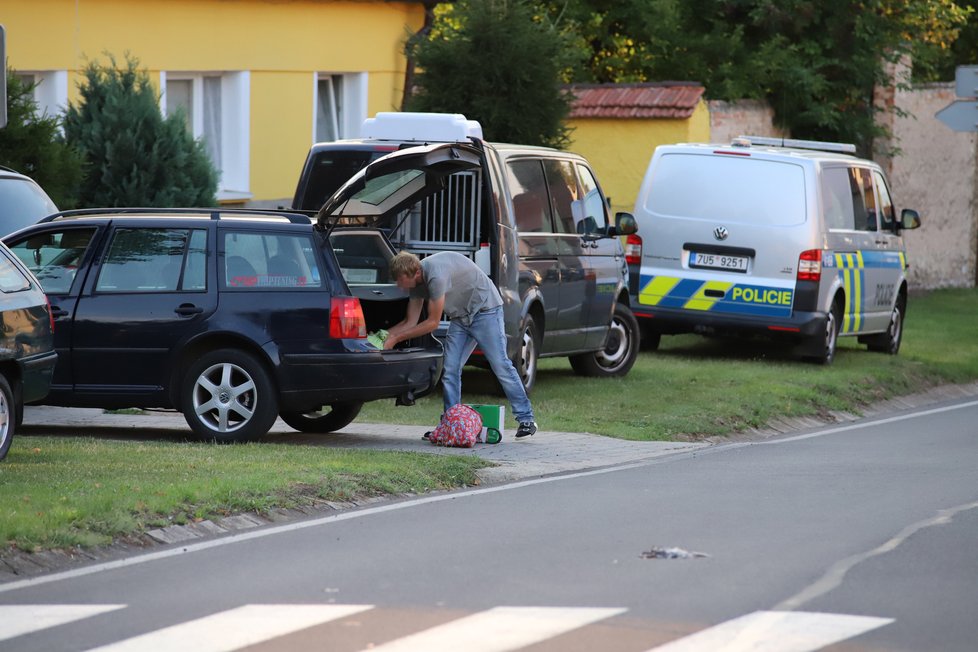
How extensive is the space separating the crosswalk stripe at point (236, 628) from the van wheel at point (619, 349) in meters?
10.9

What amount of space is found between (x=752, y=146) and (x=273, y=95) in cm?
704

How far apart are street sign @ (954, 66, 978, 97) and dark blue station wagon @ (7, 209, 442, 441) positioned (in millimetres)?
13486

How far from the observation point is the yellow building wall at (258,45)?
20078 mm

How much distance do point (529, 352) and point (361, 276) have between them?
2.34m

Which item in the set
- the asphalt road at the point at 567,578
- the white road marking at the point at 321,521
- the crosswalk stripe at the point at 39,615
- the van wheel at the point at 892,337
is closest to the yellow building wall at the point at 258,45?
the van wheel at the point at 892,337

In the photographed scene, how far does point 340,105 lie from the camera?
25.7m

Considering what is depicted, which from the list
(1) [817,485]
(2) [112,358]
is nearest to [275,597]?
(1) [817,485]

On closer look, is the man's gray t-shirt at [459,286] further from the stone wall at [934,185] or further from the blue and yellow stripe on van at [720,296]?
the stone wall at [934,185]

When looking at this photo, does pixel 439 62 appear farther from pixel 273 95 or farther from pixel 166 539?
pixel 166 539

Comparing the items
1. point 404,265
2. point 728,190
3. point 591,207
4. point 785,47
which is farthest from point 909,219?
point 404,265

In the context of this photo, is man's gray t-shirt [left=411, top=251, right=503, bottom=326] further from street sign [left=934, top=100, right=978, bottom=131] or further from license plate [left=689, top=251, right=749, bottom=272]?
street sign [left=934, top=100, right=978, bottom=131]

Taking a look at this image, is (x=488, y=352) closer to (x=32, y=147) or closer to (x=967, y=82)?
(x=32, y=147)

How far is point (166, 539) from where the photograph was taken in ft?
29.1

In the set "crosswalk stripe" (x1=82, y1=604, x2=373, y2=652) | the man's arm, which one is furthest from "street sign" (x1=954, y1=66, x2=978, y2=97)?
"crosswalk stripe" (x1=82, y1=604, x2=373, y2=652)
